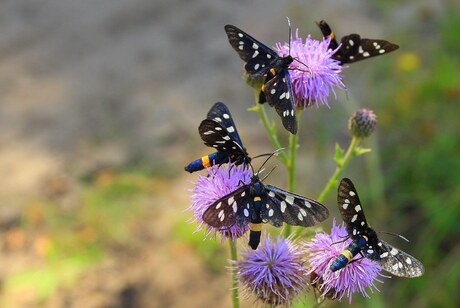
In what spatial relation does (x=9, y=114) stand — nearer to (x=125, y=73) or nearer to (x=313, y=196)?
(x=125, y=73)

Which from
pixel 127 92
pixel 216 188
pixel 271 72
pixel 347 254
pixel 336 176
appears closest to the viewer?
pixel 347 254

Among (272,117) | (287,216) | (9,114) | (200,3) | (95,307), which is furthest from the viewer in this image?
(200,3)

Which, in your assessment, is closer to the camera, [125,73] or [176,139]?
[176,139]

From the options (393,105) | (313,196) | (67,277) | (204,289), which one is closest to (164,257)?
(204,289)

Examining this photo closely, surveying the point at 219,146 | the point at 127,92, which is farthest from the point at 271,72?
the point at 127,92

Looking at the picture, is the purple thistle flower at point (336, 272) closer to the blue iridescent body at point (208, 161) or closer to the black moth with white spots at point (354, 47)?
the blue iridescent body at point (208, 161)

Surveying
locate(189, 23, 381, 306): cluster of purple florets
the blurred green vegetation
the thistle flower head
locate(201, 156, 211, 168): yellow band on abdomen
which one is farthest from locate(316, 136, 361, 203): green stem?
the blurred green vegetation

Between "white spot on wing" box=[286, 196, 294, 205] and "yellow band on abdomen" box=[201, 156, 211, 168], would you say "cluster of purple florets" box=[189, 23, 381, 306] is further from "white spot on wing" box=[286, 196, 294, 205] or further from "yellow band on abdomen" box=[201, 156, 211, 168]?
"white spot on wing" box=[286, 196, 294, 205]

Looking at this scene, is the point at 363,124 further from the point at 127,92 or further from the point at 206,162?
the point at 127,92

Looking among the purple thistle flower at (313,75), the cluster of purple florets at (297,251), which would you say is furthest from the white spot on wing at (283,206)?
the purple thistle flower at (313,75)
